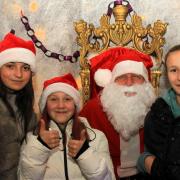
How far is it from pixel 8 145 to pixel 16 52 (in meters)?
0.53

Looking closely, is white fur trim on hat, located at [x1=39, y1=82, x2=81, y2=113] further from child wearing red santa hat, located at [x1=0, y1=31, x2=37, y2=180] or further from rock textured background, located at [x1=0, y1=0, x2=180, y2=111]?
rock textured background, located at [x1=0, y1=0, x2=180, y2=111]

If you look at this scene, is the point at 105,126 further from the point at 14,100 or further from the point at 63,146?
the point at 14,100

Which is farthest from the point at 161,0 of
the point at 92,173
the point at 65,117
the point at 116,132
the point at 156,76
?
the point at 92,173

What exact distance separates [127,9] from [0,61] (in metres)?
1.02

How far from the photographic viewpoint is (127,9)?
256 cm

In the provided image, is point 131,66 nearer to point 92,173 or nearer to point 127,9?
point 127,9

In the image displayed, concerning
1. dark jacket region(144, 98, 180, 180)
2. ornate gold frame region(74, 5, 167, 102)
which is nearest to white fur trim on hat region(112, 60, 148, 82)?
ornate gold frame region(74, 5, 167, 102)

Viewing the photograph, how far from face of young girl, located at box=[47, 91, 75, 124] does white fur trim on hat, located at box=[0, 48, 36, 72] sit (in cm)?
24

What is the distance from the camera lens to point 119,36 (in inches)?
101

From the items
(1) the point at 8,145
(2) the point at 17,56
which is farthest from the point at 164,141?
(2) the point at 17,56

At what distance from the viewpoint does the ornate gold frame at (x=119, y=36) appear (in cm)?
252

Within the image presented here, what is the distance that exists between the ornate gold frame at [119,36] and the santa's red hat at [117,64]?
0.33 ft

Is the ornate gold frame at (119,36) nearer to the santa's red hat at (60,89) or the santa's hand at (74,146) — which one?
the santa's red hat at (60,89)

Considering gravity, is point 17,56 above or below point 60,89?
above
